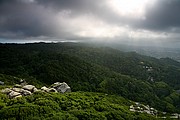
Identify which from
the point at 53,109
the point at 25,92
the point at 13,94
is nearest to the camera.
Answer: the point at 53,109

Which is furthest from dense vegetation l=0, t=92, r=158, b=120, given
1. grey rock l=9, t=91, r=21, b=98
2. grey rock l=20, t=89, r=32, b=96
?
grey rock l=9, t=91, r=21, b=98

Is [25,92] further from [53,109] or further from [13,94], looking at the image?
[53,109]

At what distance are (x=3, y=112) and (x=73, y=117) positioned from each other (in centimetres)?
3651

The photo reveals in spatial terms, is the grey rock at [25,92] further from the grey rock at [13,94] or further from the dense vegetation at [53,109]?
the dense vegetation at [53,109]

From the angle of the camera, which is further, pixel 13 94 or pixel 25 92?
pixel 25 92

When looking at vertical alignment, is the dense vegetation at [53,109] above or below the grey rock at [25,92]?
below

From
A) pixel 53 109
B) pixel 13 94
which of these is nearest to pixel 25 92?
pixel 13 94

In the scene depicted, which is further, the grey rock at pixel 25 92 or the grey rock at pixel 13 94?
the grey rock at pixel 25 92

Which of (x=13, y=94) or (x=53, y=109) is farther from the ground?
(x=13, y=94)

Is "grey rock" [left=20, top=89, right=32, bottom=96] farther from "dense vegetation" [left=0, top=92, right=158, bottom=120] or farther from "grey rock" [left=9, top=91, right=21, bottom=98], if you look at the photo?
"dense vegetation" [left=0, top=92, right=158, bottom=120]

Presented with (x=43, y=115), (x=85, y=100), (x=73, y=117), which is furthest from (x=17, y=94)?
(x=85, y=100)

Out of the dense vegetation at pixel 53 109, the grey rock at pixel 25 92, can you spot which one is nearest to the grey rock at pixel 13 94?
the grey rock at pixel 25 92

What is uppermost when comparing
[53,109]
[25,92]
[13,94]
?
[13,94]

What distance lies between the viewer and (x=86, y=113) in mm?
138625
